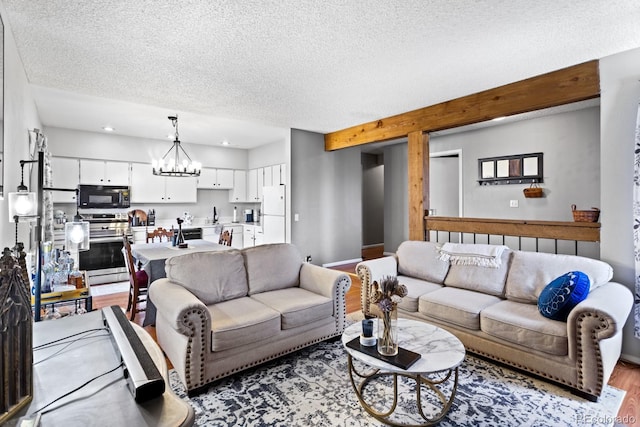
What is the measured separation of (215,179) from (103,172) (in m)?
2.08

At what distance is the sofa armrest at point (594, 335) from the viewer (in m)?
2.04

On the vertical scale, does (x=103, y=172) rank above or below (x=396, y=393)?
above

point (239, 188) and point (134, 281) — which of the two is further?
point (239, 188)

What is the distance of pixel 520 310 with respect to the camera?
264 centimetres

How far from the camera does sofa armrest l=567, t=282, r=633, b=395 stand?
2.04 m

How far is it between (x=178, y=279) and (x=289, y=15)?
2232 mm

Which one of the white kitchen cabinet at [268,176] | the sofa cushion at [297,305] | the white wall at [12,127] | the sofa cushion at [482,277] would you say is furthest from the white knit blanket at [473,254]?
the white kitchen cabinet at [268,176]

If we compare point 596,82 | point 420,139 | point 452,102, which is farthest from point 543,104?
point 420,139

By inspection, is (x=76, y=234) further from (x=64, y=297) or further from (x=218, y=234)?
(x=218, y=234)

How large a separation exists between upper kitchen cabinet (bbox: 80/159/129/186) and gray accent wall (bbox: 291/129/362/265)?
316 centimetres

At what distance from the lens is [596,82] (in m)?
2.91

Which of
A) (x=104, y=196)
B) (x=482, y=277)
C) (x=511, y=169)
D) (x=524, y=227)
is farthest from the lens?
(x=104, y=196)

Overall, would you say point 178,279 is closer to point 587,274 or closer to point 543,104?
point 587,274

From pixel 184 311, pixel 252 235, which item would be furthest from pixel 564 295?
pixel 252 235
